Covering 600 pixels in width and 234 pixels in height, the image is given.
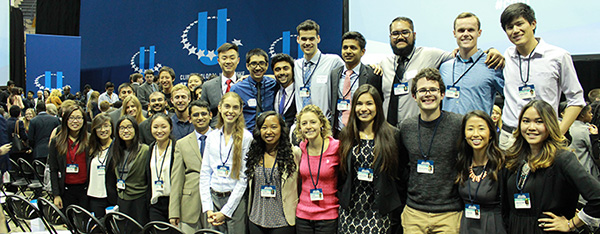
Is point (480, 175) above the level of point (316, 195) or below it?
above

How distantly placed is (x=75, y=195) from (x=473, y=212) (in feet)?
12.1

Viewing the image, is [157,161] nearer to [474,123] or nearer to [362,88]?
[362,88]

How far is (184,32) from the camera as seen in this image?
36.7 ft

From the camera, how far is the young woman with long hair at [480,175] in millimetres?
2551

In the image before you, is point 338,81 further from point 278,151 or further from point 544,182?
point 544,182

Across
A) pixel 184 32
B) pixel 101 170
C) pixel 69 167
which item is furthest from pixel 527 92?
pixel 184 32

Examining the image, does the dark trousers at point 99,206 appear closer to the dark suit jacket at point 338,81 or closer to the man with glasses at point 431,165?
the dark suit jacket at point 338,81

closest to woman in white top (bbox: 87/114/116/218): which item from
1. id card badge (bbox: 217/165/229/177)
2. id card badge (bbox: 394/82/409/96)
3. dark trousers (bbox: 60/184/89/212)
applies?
dark trousers (bbox: 60/184/89/212)

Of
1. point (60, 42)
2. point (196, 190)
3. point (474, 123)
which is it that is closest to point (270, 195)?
point (196, 190)

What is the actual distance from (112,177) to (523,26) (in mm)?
3484

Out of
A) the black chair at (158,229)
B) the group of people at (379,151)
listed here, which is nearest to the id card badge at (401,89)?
the group of people at (379,151)

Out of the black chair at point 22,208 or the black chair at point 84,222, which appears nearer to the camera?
the black chair at point 84,222

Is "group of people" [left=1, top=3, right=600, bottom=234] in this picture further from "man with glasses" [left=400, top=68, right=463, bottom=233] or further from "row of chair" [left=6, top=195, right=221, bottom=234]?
"row of chair" [left=6, top=195, right=221, bottom=234]

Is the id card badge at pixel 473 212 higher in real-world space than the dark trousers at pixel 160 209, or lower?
higher
